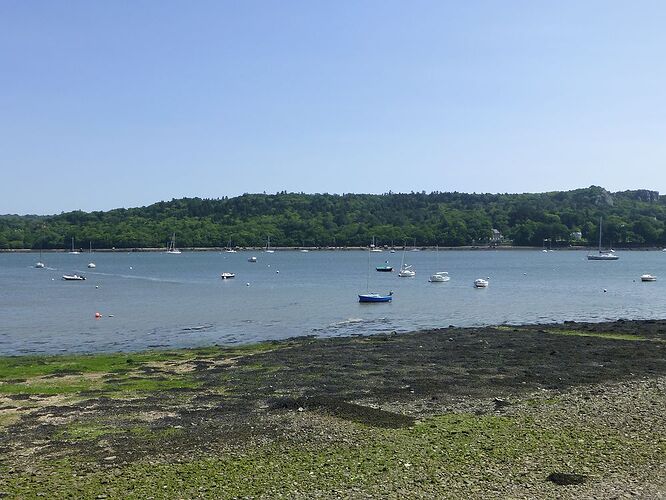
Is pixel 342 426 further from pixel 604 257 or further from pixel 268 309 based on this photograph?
pixel 604 257

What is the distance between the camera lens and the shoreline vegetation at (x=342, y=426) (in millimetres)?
14781

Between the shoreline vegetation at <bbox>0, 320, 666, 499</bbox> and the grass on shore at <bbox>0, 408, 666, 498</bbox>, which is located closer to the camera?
the grass on shore at <bbox>0, 408, 666, 498</bbox>

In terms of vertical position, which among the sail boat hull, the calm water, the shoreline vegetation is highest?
the sail boat hull

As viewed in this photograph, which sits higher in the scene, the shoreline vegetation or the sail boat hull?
the sail boat hull

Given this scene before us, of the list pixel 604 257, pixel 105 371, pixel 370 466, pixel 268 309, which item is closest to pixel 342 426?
pixel 370 466

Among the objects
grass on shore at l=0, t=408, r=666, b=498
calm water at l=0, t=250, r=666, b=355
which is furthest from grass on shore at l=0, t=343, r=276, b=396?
grass on shore at l=0, t=408, r=666, b=498

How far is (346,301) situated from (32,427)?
5892 centimetres

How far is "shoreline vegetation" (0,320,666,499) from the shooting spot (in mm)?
14781

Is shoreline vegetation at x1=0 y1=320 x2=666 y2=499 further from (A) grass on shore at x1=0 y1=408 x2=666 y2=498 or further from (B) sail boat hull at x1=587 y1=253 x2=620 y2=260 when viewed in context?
(B) sail boat hull at x1=587 y1=253 x2=620 y2=260

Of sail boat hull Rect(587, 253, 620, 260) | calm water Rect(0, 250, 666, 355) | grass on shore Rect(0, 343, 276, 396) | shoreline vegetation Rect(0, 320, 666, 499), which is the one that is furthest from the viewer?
sail boat hull Rect(587, 253, 620, 260)

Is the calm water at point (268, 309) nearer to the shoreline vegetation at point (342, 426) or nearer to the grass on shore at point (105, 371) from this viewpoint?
the grass on shore at point (105, 371)

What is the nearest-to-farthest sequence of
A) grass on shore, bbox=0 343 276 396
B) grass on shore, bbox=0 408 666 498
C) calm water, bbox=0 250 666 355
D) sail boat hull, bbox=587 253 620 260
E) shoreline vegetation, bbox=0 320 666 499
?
grass on shore, bbox=0 408 666 498, shoreline vegetation, bbox=0 320 666 499, grass on shore, bbox=0 343 276 396, calm water, bbox=0 250 666 355, sail boat hull, bbox=587 253 620 260

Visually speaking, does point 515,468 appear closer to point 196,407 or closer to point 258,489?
point 258,489

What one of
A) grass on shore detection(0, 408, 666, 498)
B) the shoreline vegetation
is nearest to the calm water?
the shoreline vegetation
